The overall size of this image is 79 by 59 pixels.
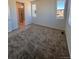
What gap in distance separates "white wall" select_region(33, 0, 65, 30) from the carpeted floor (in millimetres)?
83

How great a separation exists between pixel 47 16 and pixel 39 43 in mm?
489

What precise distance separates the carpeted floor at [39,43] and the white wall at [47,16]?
0.08m

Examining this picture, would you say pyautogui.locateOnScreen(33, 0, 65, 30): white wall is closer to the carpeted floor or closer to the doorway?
the carpeted floor

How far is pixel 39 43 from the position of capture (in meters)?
1.41

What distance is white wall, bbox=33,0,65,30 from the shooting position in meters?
1.39

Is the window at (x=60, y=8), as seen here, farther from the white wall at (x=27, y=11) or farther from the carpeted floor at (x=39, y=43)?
the white wall at (x=27, y=11)

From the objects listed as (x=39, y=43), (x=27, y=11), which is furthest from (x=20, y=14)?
(x=39, y=43)

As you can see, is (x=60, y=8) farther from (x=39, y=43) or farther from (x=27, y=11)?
(x=39, y=43)

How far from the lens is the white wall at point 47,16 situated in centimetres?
139

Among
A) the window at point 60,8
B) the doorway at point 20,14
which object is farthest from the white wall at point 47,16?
the doorway at point 20,14

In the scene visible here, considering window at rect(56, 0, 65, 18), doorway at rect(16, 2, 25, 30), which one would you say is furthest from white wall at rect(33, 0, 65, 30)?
doorway at rect(16, 2, 25, 30)
